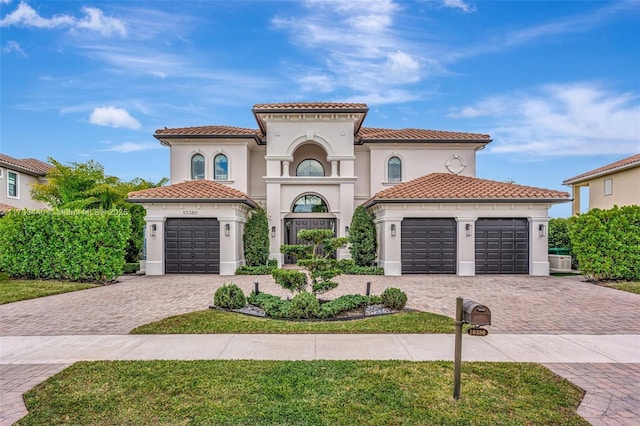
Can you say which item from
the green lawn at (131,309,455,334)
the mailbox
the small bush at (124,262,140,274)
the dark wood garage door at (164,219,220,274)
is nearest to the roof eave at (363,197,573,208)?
the dark wood garage door at (164,219,220,274)

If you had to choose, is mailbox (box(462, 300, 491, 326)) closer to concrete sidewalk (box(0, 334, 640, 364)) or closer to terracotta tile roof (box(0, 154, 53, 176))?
concrete sidewalk (box(0, 334, 640, 364))

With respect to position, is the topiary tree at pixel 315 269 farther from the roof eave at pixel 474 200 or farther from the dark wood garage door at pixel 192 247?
the dark wood garage door at pixel 192 247

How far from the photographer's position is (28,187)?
27.0 metres

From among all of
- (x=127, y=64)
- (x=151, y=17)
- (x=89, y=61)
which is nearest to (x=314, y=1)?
(x=151, y=17)

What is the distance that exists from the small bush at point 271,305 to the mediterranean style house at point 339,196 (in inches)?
309

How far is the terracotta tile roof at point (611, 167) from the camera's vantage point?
2028 centimetres

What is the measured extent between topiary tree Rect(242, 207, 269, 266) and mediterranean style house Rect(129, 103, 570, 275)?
1.47ft

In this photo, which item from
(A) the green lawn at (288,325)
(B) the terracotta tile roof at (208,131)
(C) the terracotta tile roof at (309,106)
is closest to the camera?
(A) the green lawn at (288,325)

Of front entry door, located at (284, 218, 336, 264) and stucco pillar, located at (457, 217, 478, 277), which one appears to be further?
front entry door, located at (284, 218, 336, 264)

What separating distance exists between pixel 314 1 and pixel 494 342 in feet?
45.4

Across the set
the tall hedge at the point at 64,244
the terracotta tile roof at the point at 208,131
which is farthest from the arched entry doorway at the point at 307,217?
the tall hedge at the point at 64,244

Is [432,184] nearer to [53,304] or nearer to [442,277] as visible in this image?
[442,277]

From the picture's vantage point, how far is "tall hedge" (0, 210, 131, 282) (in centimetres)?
1396

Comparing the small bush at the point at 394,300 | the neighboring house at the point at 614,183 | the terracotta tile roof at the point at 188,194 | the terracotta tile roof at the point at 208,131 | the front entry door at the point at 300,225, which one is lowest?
the small bush at the point at 394,300
